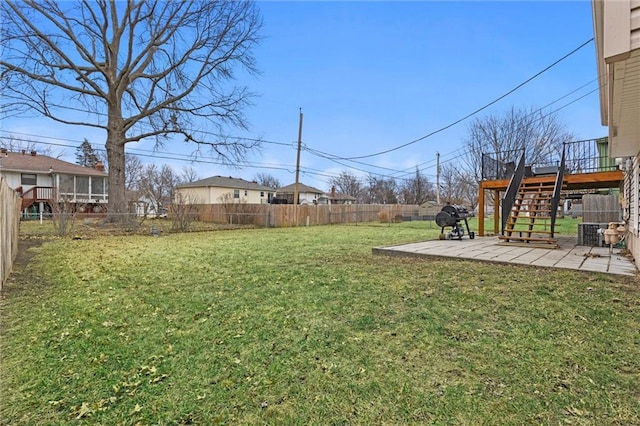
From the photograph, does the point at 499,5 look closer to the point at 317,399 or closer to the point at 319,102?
the point at 317,399

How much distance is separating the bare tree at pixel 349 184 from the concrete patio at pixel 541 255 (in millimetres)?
43181

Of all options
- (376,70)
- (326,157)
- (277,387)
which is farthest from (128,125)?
(277,387)

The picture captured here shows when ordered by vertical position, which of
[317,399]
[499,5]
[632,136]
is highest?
[499,5]

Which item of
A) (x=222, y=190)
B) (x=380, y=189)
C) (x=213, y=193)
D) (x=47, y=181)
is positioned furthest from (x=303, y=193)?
(x=47, y=181)

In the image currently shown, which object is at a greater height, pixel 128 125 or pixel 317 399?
pixel 128 125

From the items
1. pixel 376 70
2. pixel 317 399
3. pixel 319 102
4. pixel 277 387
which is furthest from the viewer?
pixel 319 102

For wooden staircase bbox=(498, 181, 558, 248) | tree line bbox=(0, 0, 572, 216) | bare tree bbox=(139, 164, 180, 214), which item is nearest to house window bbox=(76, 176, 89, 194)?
bare tree bbox=(139, 164, 180, 214)

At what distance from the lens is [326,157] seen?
1080 inches

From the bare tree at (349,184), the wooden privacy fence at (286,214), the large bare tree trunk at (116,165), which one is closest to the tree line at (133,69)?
the large bare tree trunk at (116,165)

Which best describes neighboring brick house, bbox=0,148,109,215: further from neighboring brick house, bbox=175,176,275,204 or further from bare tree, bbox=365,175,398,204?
bare tree, bbox=365,175,398,204

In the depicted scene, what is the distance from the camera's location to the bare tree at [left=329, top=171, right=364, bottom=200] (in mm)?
50875

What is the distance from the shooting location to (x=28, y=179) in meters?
22.1

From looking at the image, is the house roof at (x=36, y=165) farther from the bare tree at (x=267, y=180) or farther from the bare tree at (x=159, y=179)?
the bare tree at (x=267, y=180)

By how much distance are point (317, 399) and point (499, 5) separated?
10.8 meters
